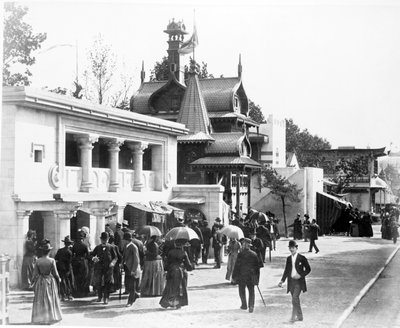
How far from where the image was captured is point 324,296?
1323 centimetres

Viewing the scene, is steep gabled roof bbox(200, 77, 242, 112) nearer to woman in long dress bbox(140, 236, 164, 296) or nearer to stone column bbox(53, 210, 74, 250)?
stone column bbox(53, 210, 74, 250)

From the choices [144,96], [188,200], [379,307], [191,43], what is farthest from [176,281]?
[144,96]

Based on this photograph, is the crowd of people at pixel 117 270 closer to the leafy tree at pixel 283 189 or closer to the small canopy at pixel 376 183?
the small canopy at pixel 376 183

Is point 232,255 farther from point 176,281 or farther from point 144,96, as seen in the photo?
point 144,96

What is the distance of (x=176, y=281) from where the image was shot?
1175 cm

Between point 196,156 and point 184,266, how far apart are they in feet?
48.1

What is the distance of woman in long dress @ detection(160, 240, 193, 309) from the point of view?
38.4 ft

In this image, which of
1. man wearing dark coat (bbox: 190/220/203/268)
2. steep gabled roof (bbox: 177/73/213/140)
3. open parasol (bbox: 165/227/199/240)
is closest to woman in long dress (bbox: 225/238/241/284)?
open parasol (bbox: 165/227/199/240)

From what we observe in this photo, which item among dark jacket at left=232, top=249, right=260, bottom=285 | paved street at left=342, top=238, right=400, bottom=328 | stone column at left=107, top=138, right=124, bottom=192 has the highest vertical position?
stone column at left=107, top=138, right=124, bottom=192

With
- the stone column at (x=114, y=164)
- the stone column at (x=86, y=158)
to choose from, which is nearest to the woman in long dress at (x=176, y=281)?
the stone column at (x=86, y=158)

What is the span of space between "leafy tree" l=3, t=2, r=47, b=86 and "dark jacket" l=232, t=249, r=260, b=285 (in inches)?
294

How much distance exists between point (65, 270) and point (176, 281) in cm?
238

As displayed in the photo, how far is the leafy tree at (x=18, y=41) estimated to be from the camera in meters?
14.2

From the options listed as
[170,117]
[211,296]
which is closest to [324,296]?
[211,296]
